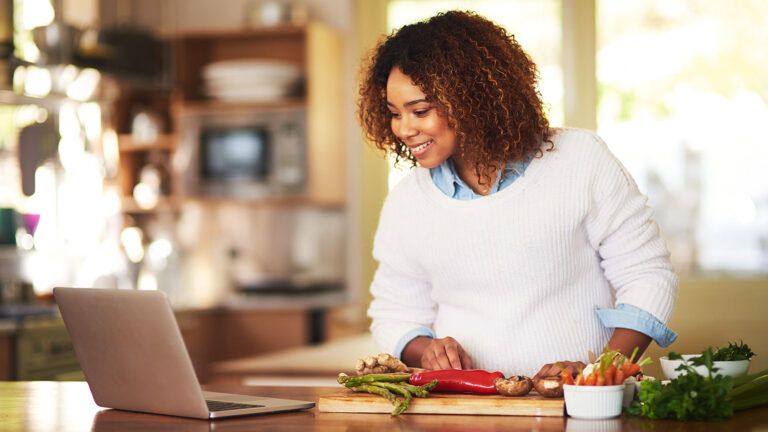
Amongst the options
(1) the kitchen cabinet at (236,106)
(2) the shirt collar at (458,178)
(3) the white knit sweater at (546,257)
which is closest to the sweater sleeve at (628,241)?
(3) the white knit sweater at (546,257)

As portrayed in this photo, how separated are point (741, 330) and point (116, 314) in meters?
1.24

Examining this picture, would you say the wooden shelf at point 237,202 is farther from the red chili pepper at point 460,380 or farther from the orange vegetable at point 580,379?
the orange vegetable at point 580,379

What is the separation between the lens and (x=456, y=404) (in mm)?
1574

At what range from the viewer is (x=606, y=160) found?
1949 millimetres

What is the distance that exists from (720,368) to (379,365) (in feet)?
1.68

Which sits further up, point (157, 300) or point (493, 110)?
point (493, 110)

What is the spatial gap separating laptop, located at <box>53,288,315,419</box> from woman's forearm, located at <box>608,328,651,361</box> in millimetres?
536

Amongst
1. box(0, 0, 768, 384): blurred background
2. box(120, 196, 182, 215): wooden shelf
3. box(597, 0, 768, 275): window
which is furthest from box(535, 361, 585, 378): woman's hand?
box(120, 196, 182, 215): wooden shelf

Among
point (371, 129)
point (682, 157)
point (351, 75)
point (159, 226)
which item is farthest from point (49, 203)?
point (371, 129)

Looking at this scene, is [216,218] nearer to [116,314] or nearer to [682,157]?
[682,157]

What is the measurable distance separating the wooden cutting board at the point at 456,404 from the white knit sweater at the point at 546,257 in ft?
1.11

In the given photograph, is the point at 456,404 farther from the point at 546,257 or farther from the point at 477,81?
the point at 477,81

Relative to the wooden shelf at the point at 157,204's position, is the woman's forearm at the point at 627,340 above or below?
below

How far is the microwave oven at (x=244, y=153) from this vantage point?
538cm
